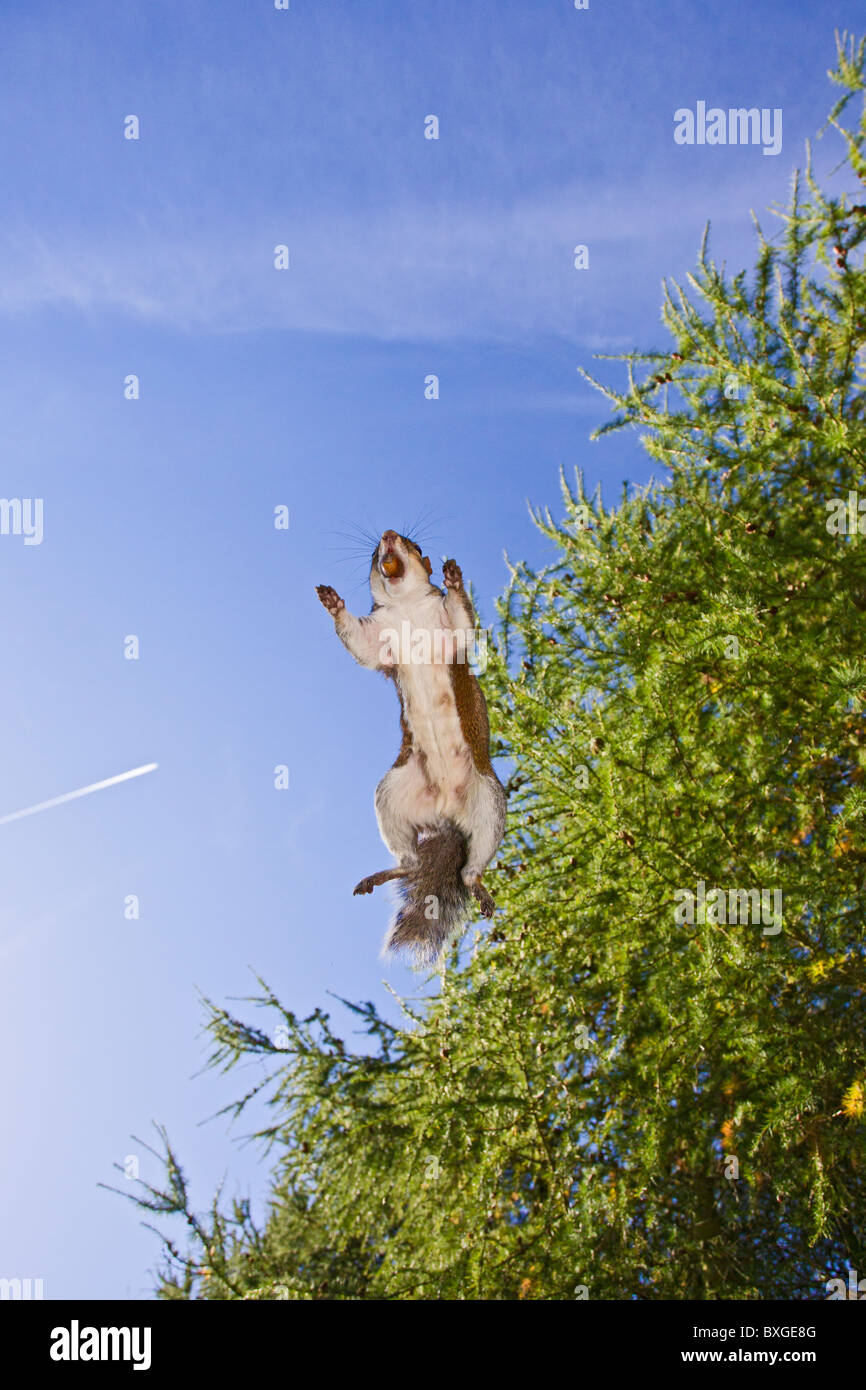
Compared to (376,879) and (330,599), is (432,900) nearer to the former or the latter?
(376,879)

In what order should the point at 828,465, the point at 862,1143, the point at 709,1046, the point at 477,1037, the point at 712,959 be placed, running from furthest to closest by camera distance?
1. the point at 477,1037
2. the point at 828,465
3. the point at 709,1046
4. the point at 862,1143
5. the point at 712,959

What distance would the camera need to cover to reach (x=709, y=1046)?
6.21 m

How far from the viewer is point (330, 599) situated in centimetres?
229

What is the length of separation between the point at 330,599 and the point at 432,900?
90 centimetres

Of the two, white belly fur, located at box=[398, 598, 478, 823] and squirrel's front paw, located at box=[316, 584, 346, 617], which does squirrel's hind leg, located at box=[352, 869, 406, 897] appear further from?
squirrel's front paw, located at box=[316, 584, 346, 617]

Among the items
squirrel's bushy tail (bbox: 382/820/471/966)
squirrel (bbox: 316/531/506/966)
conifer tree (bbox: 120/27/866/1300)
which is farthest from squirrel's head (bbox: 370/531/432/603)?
conifer tree (bbox: 120/27/866/1300)

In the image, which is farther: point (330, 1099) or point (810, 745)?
point (330, 1099)

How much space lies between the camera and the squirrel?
2160 millimetres

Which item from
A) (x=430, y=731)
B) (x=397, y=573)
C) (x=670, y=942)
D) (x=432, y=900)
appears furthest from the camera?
(x=670, y=942)

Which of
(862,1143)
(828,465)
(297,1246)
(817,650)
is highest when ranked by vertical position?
(828,465)

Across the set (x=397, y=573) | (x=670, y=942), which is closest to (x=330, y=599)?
(x=397, y=573)
